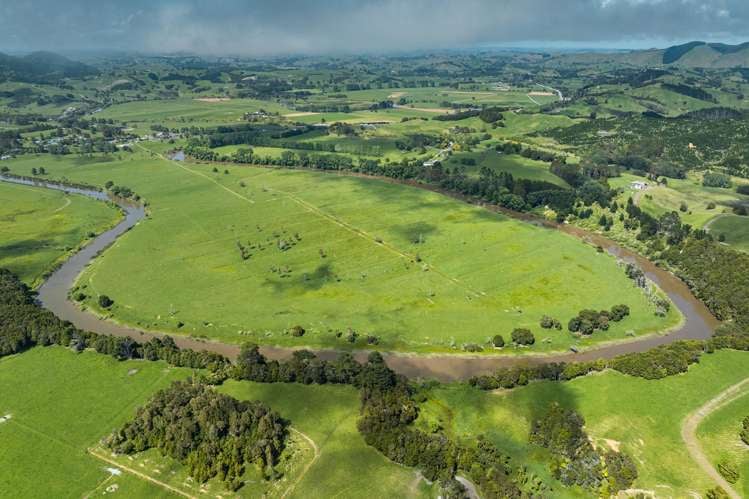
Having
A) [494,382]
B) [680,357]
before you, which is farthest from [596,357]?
[494,382]

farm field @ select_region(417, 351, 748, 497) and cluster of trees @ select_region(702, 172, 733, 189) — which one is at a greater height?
cluster of trees @ select_region(702, 172, 733, 189)

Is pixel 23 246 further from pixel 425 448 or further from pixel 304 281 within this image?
pixel 425 448

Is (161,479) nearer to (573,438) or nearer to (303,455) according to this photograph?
(303,455)

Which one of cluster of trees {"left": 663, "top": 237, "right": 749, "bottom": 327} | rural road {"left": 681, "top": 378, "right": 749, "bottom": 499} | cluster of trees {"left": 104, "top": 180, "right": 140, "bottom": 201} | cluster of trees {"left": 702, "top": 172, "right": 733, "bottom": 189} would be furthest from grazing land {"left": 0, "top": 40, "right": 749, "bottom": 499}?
cluster of trees {"left": 702, "top": 172, "right": 733, "bottom": 189}

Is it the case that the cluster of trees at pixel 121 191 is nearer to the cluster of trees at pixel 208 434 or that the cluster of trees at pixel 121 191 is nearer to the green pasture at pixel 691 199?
the cluster of trees at pixel 208 434

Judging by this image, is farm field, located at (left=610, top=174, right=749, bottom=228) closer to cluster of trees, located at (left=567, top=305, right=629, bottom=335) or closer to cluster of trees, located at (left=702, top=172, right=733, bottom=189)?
cluster of trees, located at (left=702, top=172, right=733, bottom=189)

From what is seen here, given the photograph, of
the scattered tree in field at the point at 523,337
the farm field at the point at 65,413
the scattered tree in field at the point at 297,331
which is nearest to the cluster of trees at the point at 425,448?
the scattered tree in field at the point at 297,331

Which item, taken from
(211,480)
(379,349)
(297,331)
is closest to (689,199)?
(379,349)
